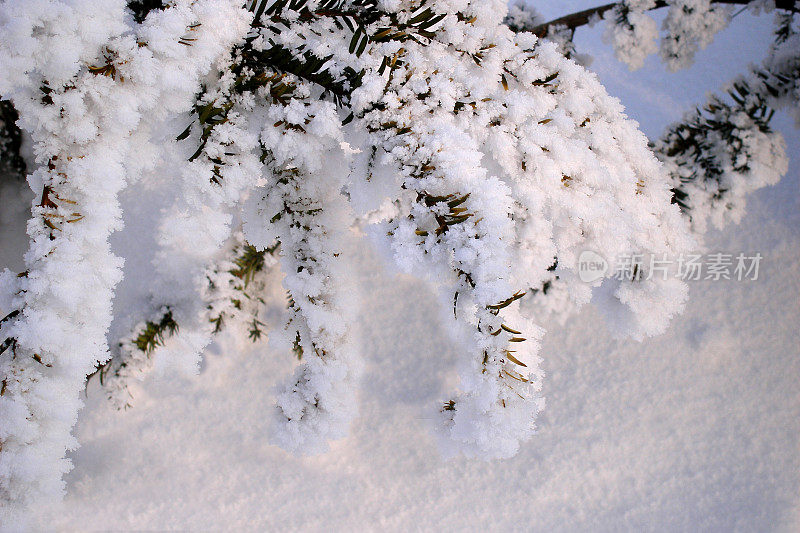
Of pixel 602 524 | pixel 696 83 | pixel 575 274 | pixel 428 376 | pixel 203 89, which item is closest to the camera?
pixel 203 89

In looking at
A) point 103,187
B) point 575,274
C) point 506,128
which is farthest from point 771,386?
point 103,187

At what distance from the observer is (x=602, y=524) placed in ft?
6.45

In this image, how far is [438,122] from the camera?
67 cm

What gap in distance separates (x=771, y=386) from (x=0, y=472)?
259 cm

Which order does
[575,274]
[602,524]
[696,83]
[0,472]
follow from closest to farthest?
[0,472] < [575,274] < [602,524] < [696,83]

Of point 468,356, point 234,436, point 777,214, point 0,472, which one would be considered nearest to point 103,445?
point 234,436

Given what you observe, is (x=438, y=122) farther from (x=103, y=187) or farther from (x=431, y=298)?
(x=431, y=298)

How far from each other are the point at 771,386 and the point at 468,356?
209 cm

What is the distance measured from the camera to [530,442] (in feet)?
6.73

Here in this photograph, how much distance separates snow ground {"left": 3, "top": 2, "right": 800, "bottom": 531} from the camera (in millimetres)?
1972

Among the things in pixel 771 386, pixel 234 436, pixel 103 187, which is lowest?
pixel 234 436

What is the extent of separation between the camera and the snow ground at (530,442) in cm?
197

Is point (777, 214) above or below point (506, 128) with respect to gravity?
below

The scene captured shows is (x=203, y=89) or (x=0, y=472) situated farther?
(x=203, y=89)
